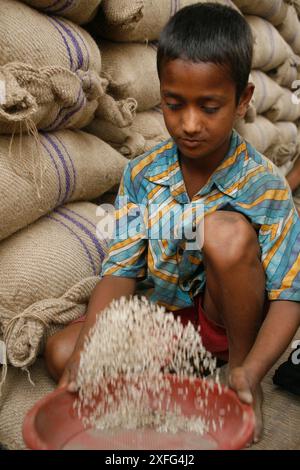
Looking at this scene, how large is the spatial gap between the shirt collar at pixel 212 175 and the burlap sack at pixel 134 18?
1.32 ft

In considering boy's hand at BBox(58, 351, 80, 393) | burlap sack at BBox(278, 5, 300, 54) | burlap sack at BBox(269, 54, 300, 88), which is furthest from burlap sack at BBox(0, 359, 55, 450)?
burlap sack at BBox(278, 5, 300, 54)

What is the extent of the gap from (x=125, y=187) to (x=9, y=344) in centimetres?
39

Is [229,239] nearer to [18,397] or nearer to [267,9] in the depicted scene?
[18,397]

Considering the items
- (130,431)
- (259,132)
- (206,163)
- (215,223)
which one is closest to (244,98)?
(206,163)

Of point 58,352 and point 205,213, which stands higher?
point 205,213

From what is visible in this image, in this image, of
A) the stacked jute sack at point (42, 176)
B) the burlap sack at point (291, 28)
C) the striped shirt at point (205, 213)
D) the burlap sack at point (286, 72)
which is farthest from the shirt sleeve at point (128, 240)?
the burlap sack at point (291, 28)

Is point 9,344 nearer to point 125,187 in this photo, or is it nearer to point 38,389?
point 38,389

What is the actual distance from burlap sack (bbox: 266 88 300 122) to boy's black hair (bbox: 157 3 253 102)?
176 centimetres

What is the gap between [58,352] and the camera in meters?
1.22

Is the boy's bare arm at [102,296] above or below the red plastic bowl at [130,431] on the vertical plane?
below

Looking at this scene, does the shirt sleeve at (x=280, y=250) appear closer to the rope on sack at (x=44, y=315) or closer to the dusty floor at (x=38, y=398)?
the dusty floor at (x=38, y=398)

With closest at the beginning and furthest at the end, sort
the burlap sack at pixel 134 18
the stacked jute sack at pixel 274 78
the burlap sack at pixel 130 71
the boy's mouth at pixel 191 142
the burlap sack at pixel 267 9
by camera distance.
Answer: the boy's mouth at pixel 191 142 < the burlap sack at pixel 134 18 < the burlap sack at pixel 130 71 < the burlap sack at pixel 267 9 < the stacked jute sack at pixel 274 78

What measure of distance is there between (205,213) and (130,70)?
63cm

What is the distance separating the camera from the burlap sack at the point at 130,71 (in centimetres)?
163
